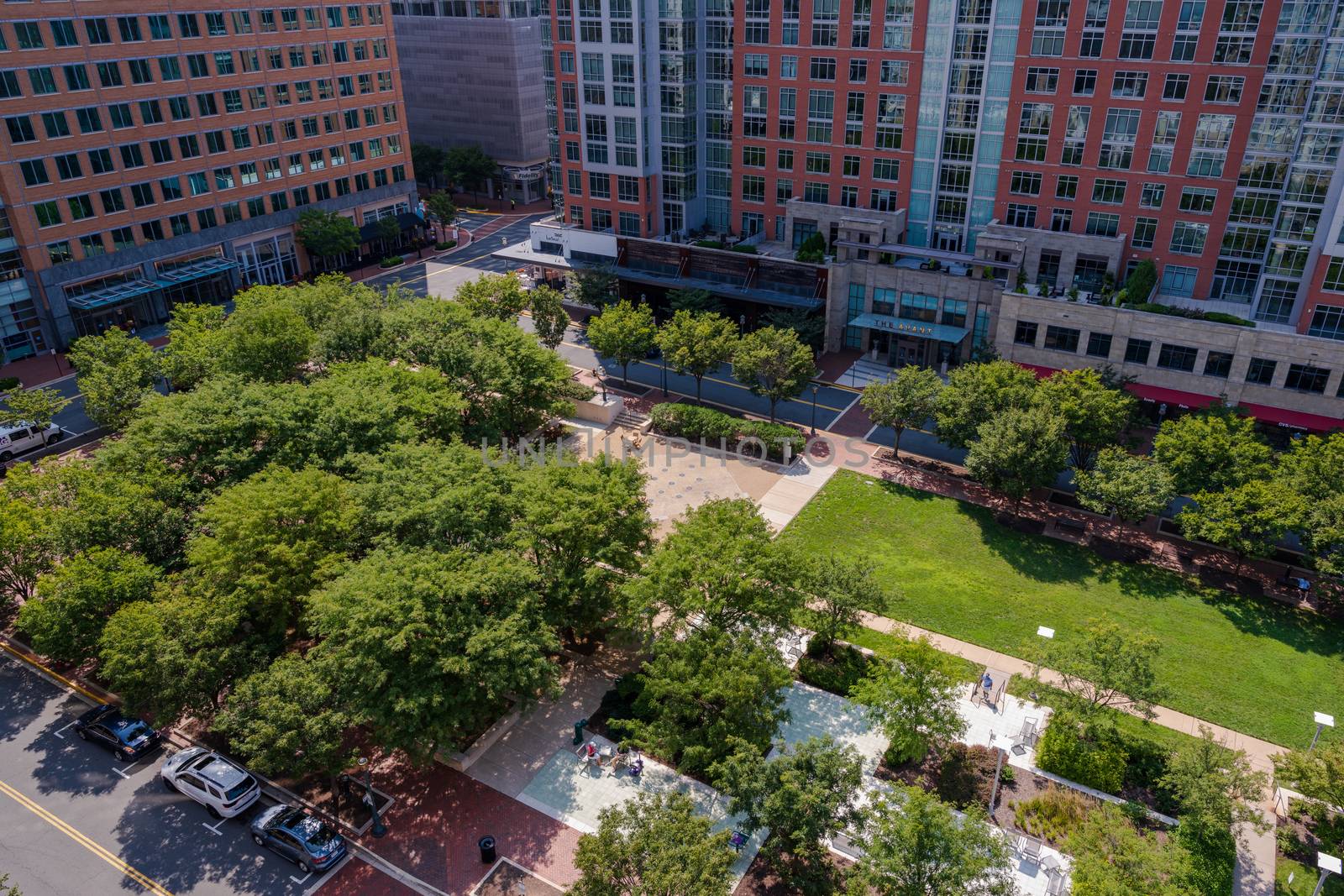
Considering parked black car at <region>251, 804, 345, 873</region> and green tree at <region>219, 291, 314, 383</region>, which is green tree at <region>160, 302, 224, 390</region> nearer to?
green tree at <region>219, 291, 314, 383</region>

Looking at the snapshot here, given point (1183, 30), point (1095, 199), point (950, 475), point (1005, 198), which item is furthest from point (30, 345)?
point (1183, 30)

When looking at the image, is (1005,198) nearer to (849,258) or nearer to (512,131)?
(849,258)

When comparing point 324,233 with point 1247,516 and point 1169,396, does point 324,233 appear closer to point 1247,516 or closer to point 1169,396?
point 1169,396

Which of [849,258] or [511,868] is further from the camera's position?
[849,258]

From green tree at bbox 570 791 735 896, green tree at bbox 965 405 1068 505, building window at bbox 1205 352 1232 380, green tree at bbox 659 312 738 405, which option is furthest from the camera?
green tree at bbox 659 312 738 405

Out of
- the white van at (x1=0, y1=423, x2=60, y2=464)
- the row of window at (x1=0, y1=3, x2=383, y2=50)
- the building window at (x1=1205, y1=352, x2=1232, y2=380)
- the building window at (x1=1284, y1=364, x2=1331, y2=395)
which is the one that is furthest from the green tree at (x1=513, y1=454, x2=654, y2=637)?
the row of window at (x1=0, y1=3, x2=383, y2=50)

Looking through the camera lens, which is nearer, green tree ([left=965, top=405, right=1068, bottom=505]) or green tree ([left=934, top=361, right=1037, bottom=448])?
green tree ([left=965, top=405, right=1068, bottom=505])
